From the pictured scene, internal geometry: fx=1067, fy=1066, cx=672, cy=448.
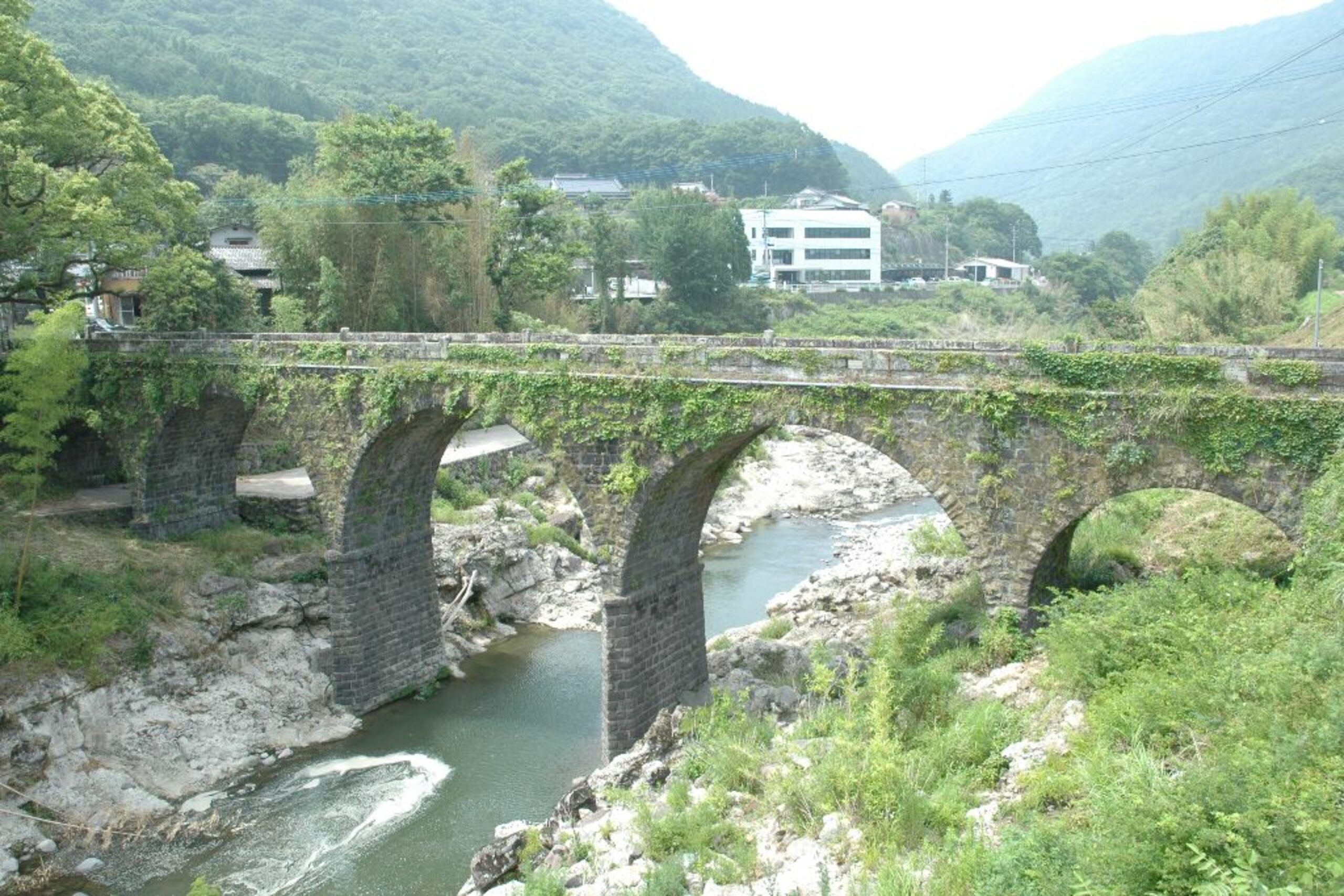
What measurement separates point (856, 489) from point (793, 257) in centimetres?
4363

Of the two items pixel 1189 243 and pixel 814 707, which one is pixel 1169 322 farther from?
pixel 814 707

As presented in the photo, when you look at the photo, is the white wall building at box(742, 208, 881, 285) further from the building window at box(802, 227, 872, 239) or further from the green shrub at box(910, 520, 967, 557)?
the green shrub at box(910, 520, 967, 557)

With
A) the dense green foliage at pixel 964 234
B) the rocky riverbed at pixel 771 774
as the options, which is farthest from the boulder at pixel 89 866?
the dense green foliage at pixel 964 234

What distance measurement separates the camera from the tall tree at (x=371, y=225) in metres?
37.0

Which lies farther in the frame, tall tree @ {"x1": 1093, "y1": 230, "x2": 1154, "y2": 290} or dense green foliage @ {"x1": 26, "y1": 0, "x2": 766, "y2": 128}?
tall tree @ {"x1": 1093, "y1": 230, "x2": 1154, "y2": 290}

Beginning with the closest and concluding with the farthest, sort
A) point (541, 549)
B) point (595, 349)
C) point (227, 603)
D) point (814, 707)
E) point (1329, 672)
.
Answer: point (1329, 672), point (814, 707), point (595, 349), point (227, 603), point (541, 549)

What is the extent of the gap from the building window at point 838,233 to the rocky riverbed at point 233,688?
55.3m

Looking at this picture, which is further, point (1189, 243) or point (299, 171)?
point (1189, 243)

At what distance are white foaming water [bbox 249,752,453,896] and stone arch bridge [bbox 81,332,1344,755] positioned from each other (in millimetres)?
2390

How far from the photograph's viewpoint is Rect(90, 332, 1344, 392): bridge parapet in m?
14.2

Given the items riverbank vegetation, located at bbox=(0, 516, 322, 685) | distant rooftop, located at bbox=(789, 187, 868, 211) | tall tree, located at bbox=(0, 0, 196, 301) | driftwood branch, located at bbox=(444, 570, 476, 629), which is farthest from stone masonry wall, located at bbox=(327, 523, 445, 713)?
distant rooftop, located at bbox=(789, 187, 868, 211)

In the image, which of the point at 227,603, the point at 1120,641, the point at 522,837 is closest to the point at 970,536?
the point at 1120,641

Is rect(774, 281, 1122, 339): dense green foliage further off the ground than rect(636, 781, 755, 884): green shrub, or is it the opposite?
rect(774, 281, 1122, 339): dense green foliage

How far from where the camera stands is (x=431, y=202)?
125 ft
